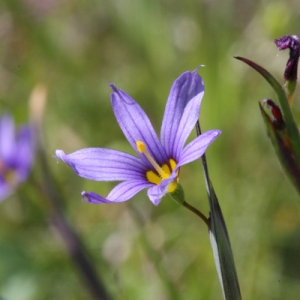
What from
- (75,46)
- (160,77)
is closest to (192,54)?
(160,77)

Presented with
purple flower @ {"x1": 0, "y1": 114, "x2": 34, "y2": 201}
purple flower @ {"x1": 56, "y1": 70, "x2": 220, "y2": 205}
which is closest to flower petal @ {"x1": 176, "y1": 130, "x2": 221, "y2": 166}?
purple flower @ {"x1": 56, "y1": 70, "x2": 220, "y2": 205}

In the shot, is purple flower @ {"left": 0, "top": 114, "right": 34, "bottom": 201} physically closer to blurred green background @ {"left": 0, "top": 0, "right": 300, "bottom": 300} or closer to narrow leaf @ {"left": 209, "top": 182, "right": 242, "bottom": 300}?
blurred green background @ {"left": 0, "top": 0, "right": 300, "bottom": 300}

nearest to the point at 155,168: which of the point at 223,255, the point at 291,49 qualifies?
the point at 223,255

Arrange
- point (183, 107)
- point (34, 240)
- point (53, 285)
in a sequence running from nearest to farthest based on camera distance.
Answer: point (183, 107), point (53, 285), point (34, 240)

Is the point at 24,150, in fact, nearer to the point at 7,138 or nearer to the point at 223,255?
the point at 7,138

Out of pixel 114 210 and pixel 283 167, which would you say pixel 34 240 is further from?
pixel 283 167

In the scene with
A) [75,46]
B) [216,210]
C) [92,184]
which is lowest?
[216,210]
